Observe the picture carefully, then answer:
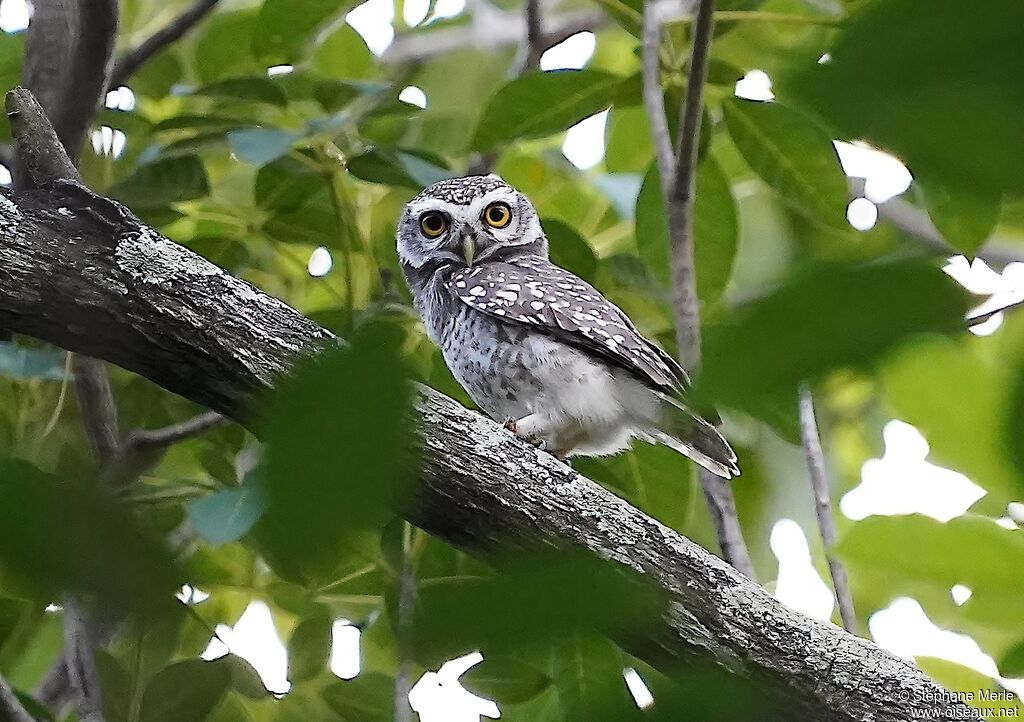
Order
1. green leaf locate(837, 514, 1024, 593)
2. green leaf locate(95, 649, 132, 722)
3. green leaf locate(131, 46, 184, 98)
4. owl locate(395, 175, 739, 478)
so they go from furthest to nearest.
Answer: owl locate(395, 175, 739, 478)
green leaf locate(131, 46, 184, 98)
green leaf locate(95, 649, 132, 722)
green leaf locate(837, 514, 1024, 593)

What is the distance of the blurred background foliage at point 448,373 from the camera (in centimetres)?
38

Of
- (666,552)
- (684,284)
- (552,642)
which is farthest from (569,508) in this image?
(552,642)

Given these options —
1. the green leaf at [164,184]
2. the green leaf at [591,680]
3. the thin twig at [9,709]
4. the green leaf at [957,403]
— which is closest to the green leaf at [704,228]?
the green leaf at [164,184]

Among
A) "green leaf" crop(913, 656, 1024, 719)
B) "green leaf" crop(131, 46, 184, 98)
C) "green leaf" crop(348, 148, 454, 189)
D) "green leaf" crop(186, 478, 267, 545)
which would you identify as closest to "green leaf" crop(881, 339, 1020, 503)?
"green leaf" crop(186, 478, 267, 545)

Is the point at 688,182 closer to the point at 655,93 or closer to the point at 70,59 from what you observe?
the point at 655,93

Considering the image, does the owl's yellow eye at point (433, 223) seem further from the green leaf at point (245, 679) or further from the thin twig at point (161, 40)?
the green leaf at point (245, 679)

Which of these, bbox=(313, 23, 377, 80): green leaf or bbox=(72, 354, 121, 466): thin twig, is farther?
bbox=(313, 23, 377, 80): green leaf

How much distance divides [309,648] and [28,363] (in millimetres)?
863

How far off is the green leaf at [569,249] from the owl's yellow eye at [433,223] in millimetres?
1143

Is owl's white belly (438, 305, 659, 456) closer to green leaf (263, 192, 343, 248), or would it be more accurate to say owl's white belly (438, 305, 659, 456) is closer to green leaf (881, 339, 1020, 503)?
green leaf (263, 192, 343, 248)

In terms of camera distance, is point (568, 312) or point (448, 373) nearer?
point (448, 373)

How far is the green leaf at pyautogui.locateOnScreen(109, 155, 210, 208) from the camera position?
258 centimetres

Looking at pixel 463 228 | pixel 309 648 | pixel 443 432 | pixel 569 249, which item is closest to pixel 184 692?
pixel 443 432

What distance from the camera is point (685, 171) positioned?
7.81ft
